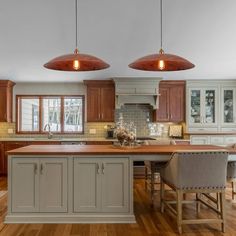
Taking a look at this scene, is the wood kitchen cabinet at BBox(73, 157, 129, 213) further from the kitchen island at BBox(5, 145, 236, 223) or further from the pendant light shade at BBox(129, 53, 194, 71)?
the pendant light shade at BBox(129, 53, 194, 71)

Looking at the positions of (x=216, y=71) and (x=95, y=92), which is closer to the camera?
(x=216, y=71)

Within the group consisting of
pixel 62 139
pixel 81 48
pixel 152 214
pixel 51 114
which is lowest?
pixel 152 214

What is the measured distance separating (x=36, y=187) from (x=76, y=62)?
158 centimetres

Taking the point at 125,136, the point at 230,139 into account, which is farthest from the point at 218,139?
the point at 125,136

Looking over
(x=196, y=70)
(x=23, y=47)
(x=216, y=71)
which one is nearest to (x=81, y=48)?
(x=23, y=47)

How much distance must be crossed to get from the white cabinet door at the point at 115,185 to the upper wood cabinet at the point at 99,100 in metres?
3.26

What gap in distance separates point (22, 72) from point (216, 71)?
4.06 metres

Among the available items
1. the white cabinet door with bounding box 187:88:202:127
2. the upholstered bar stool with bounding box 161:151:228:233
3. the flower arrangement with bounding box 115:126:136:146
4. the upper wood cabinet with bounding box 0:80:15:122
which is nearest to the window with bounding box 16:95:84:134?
the upper wood cabinet with bounding box 0:80:15:122

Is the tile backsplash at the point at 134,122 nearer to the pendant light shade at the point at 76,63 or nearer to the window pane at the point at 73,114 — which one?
the window pane at the point at 73,114

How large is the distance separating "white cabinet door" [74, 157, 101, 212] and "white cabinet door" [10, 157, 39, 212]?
1.58 feet

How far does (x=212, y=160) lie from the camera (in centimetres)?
288

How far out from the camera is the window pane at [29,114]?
6.84 metres

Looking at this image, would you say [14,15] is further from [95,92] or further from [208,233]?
[95,92]

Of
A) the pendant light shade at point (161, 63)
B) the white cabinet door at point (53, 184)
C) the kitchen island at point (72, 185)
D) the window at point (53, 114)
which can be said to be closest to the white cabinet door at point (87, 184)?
the kitchen island at point (72, 185)
